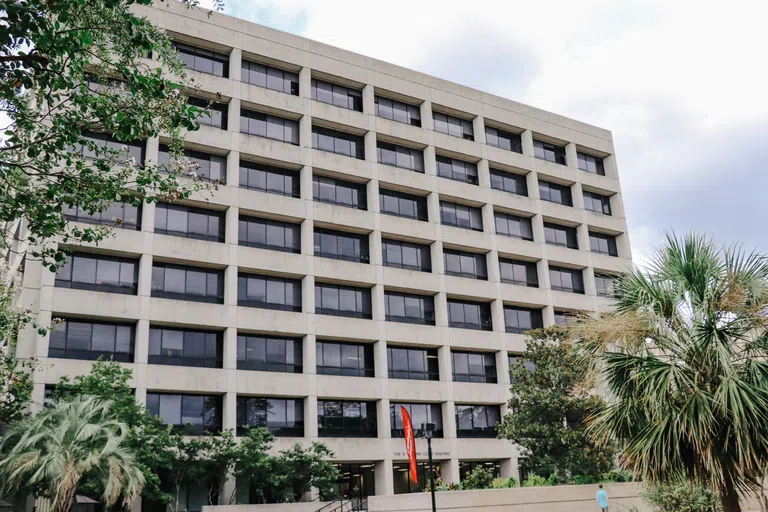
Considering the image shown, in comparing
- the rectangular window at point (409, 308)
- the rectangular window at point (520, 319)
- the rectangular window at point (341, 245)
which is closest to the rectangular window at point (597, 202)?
the rectangular window at point (520, 319)

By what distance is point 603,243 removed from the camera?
61750 mm

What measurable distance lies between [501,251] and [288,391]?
20.0 metres

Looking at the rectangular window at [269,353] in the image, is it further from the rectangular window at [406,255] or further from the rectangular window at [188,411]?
the rectangular window at [406,255]

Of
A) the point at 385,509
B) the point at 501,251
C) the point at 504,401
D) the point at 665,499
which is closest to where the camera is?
the point at 665,499

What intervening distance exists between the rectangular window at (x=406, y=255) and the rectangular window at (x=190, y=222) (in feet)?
37.3

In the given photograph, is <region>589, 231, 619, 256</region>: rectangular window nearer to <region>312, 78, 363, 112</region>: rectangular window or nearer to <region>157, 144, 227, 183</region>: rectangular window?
<region>312, 78, 363, 112</region>: rectangular window

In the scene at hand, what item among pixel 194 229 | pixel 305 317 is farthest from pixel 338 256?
pixel 194 229

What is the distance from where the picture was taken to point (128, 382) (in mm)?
38406

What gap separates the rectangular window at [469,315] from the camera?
51625 mm

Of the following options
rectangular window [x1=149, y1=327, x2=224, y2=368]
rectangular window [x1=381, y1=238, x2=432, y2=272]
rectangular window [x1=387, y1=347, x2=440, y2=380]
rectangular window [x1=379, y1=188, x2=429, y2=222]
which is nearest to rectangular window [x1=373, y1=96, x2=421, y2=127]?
rectangular window [x1=379, y1=188, x2=429, y2=222]

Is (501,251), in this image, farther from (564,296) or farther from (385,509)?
(385,509)

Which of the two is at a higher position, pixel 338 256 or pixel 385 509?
pixel 338 256

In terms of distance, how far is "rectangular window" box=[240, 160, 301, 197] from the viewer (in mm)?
46531

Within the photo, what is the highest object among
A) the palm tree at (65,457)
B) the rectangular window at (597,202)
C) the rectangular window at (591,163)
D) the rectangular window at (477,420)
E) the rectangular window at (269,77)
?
the rectangular window at (269,77)
